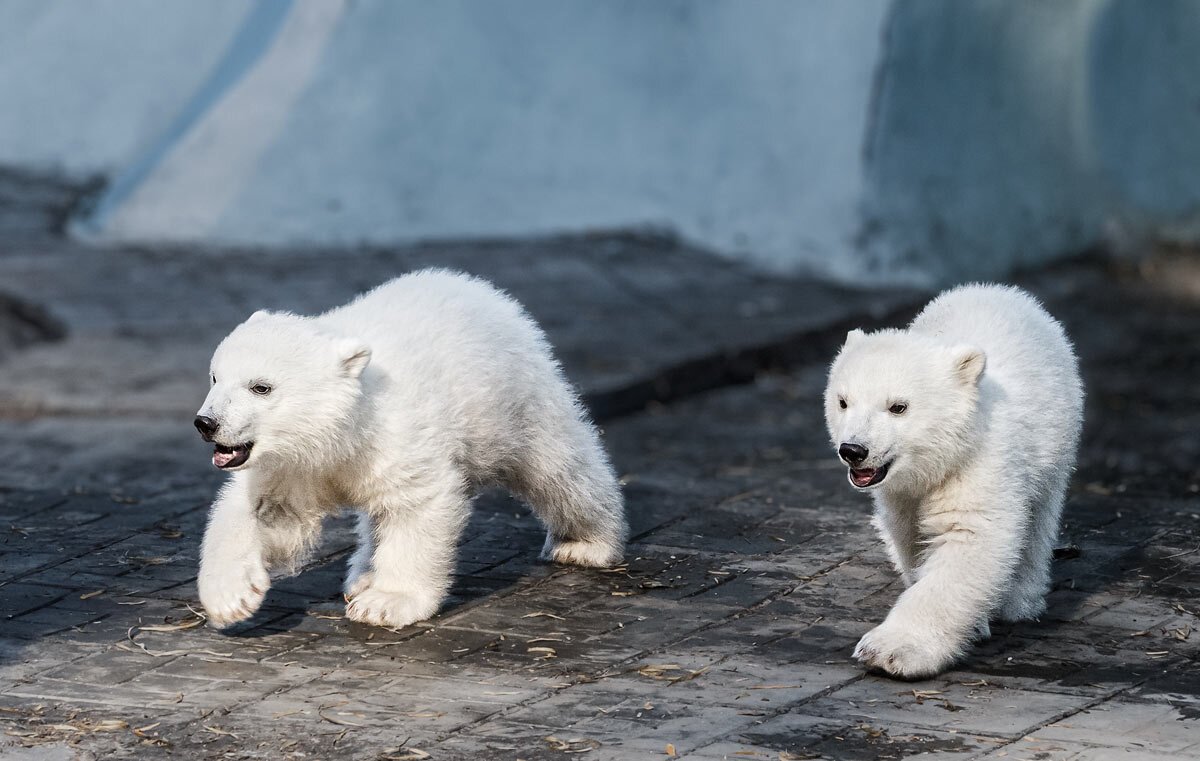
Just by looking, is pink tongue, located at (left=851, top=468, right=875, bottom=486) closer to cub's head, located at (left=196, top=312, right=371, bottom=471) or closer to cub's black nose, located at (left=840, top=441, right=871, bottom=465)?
cub's black nose, located at (left=840, top=441, right=871, bottom=465)

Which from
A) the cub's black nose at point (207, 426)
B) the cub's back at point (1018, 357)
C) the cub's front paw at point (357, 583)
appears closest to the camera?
the cub's black nose at point (207, 426)

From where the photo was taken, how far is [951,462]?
511 cm

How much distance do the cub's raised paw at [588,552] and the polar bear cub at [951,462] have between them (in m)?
1.20

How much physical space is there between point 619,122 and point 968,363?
943cm

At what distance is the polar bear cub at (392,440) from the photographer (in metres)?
5.13

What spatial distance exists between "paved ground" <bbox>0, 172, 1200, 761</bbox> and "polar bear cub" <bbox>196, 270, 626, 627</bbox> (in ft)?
0.81

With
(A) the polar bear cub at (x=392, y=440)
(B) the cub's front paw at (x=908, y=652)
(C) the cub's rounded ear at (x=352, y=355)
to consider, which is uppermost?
(C) the cub's rounded ear at (x=352, y=355)

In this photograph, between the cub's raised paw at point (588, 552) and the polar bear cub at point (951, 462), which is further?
the cub's raised paw at point (588, 552)

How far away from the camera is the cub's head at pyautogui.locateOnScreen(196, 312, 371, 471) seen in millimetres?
5062

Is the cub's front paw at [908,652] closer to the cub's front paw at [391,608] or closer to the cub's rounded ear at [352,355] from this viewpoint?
the cub's front paw at [391,608]

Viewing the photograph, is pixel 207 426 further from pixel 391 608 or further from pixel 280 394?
pixel 391 608

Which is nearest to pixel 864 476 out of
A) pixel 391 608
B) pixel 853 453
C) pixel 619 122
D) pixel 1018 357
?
pixel 853 453

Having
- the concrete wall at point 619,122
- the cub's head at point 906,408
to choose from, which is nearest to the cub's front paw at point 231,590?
the cub's head at point 906,408

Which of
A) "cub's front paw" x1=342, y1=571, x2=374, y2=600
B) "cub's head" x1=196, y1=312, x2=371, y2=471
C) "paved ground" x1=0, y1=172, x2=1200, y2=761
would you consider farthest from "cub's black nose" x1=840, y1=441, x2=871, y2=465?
"cub's front paw" x1=342, y1=571, x2=374, y2=600
